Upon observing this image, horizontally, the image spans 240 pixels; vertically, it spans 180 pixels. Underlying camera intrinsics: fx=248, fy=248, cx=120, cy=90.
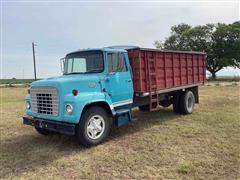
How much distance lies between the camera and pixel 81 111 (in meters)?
5.28

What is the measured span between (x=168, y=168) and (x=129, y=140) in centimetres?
188

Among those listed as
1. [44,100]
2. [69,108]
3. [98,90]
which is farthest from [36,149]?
[98,90]

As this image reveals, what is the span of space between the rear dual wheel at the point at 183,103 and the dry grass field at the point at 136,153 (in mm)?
1329

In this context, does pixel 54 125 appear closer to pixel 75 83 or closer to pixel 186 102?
pixel 75 83

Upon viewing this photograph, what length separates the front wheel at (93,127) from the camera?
17.8 feet

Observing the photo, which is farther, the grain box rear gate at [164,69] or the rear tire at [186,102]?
the rear tire at [186,102]

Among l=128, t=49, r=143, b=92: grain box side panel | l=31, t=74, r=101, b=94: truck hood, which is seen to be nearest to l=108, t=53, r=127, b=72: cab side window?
l=128, t=49, r=143, b=92: grain box side panel

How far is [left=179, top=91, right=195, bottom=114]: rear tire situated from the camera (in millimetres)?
9062

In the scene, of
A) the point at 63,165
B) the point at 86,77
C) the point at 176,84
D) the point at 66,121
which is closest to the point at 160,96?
the point at 176,84

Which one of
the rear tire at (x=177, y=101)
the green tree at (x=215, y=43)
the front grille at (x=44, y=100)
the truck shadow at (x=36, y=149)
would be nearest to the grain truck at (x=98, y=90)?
the front grille at (x=44, y=100)

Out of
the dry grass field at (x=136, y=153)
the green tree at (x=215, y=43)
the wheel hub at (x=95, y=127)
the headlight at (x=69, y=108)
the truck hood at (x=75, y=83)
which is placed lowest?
the dry grass field at (x=136, y=153)

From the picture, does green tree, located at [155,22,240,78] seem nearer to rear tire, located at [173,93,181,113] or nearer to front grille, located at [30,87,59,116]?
rear tire, located at [173,93,181,113]

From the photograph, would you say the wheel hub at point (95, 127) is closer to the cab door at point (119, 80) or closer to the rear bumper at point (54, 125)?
the rear bumper at point (54, 125)

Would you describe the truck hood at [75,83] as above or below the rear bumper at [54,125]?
above
